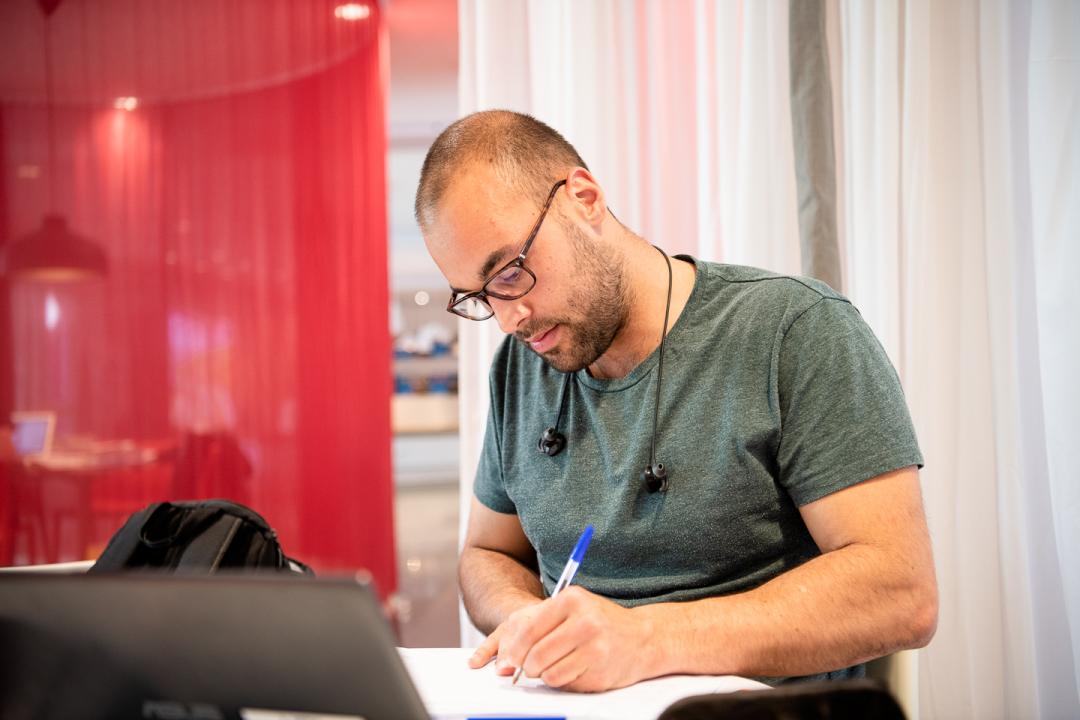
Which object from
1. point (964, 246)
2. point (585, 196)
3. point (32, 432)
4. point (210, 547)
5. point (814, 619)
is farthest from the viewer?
point (32, 432)

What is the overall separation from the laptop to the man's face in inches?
29.7

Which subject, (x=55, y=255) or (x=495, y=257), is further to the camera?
(x=55, y=255)

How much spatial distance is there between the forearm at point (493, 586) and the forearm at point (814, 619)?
39cm

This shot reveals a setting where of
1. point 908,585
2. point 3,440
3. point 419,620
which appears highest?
point 908,585

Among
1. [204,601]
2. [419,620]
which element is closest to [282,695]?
[204,601]

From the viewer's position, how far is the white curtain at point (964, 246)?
1.83m

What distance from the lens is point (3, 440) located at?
353 centimetres

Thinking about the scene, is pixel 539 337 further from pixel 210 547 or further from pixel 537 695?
pixel 210 547

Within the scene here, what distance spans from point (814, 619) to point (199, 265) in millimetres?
3310

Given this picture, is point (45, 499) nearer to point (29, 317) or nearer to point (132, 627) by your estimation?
point (29, 317)

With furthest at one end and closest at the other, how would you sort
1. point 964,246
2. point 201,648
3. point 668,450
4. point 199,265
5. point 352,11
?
1. point 352,11
2. point 199,265
3. point 964,246
4. point 668,450
5. point 201,648

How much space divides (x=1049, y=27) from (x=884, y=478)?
1276 mm

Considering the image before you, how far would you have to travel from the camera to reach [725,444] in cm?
123

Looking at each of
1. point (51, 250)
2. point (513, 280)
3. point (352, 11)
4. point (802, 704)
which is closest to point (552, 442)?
point (513, 280)
